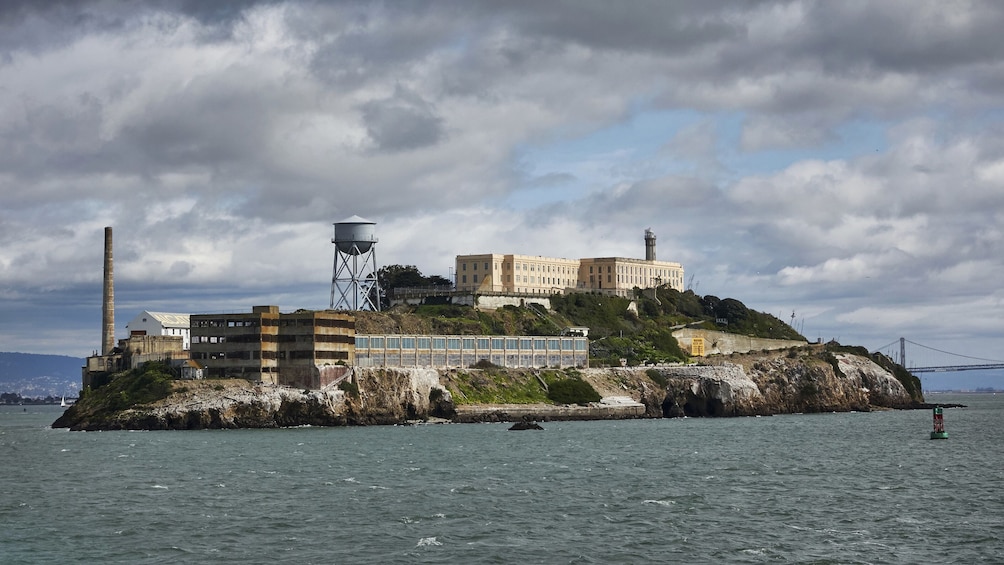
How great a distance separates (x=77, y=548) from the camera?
56750mm

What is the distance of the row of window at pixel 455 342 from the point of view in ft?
560

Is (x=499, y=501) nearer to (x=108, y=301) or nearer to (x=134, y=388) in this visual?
(x=134, y=388)

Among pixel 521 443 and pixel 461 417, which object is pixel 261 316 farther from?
pixel 521 443

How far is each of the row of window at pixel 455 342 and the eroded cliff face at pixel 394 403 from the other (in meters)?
7.50

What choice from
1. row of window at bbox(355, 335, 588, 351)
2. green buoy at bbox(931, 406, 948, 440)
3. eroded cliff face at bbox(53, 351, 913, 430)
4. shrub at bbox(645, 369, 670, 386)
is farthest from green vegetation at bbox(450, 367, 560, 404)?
green buoy at bbox(931, 406, 948, 440)

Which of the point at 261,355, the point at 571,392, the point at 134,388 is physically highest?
the point at 261,355

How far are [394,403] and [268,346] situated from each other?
58.1ft

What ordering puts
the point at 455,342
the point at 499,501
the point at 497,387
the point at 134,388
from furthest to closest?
the point at 455,342 < the point at 497,387 < the point at 134,388 < the point at 499,501

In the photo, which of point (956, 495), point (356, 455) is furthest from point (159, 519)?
point (956, 495)

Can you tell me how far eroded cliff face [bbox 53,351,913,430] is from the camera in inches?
5674

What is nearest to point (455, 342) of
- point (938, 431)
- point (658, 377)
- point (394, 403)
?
point (394, 403)

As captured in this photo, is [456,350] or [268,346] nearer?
[268,346]

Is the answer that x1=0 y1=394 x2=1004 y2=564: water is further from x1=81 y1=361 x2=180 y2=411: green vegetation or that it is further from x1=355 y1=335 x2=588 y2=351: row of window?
x1=355 y1=335 x2=588 y2=351: row of window

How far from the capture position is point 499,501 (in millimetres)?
71562
